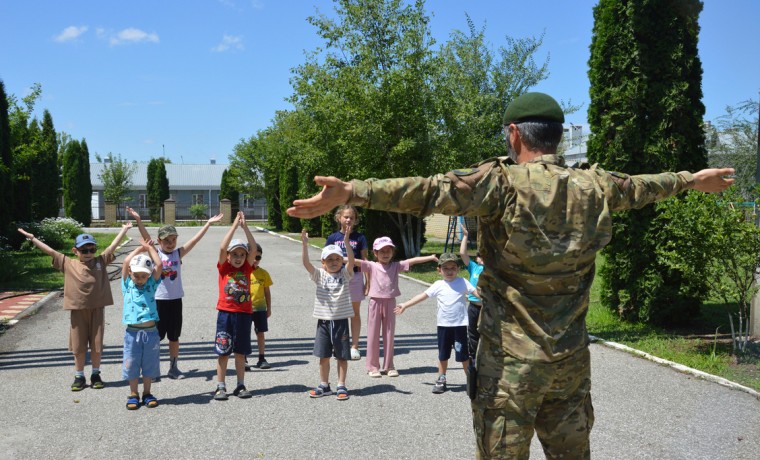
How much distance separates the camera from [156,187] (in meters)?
62.7

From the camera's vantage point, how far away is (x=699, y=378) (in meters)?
7.04

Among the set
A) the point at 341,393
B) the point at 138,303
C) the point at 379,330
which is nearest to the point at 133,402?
the point at 138,303

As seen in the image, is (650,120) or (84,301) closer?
(84,301)

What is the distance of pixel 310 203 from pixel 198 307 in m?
10.4

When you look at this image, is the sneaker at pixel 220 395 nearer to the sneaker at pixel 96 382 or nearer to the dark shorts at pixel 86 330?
the sneaker at pixel 96 382

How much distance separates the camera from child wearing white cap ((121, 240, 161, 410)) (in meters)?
6.24

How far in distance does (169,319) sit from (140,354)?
1.21m

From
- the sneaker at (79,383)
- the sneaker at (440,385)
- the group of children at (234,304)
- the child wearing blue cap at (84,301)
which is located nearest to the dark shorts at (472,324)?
the group of children at (234,304)

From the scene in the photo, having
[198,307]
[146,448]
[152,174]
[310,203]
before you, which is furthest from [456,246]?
[152,174]

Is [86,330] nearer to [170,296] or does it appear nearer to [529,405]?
[170,296]

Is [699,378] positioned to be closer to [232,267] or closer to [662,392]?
[662,392]

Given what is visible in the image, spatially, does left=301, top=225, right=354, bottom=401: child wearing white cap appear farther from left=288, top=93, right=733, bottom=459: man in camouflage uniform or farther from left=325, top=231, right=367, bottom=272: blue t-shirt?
left=288, top=93, right=733, bottom=459: man in camouflage uniform

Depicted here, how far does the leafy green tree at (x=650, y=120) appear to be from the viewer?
9586 millimetres

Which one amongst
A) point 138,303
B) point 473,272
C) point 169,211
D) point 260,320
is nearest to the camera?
point 138,303
